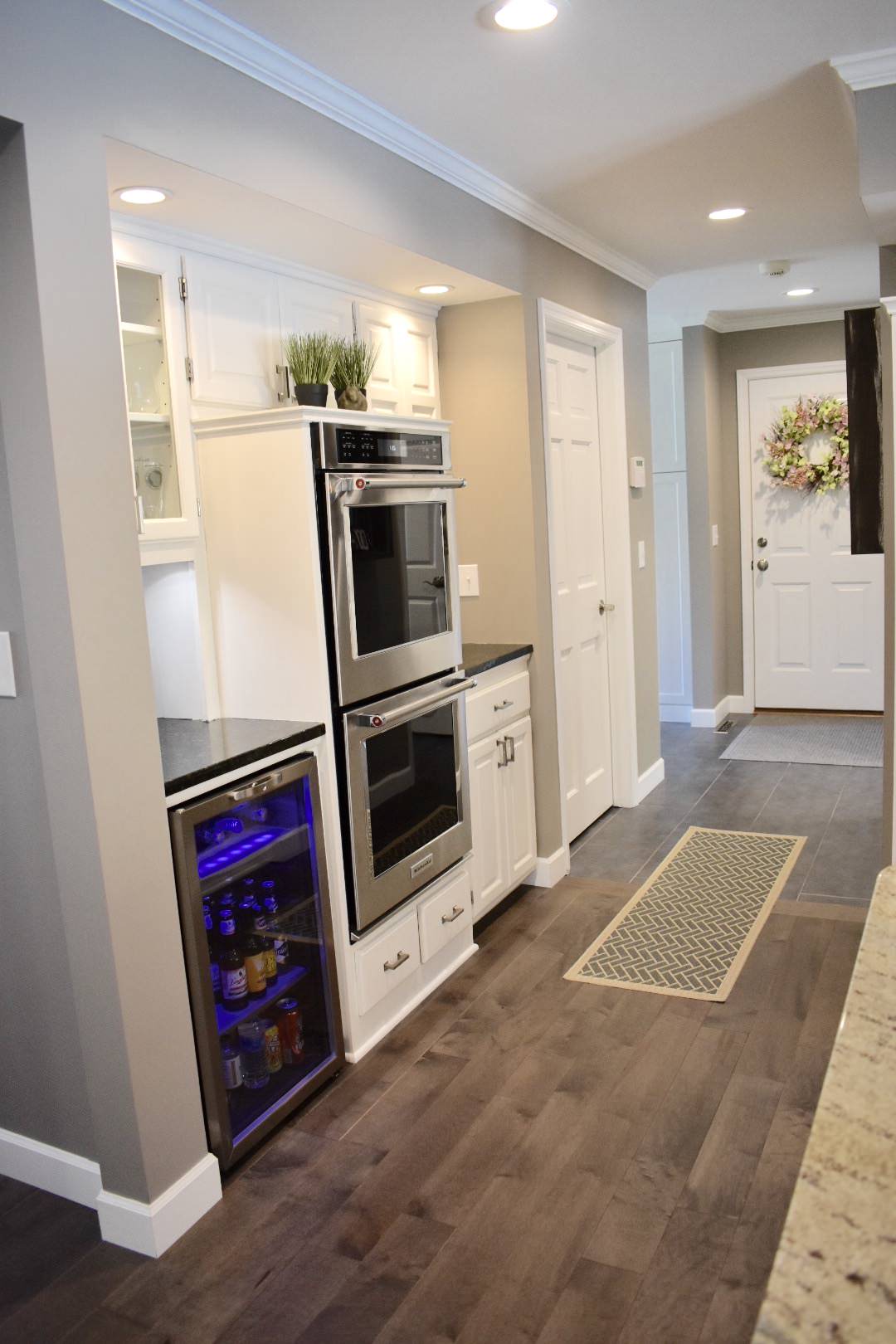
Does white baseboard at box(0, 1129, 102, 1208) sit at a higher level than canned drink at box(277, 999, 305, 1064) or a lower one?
lower

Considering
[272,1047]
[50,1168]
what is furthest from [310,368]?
[50,1168]

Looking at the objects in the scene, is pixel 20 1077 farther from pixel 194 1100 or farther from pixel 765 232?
pixel 765 232

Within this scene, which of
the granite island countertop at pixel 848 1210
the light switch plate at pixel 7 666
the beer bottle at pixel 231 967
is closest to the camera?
the granite island countertop at pixel 848 1210

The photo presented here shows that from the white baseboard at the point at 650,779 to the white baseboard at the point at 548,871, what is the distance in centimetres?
96

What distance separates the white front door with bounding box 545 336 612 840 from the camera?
13.7 ft

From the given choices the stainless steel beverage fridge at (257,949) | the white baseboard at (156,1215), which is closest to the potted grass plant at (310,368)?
the stainless steel beverage fridge at (257,949)

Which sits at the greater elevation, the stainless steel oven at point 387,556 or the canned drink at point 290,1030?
the stainless steel oven at point 387,556

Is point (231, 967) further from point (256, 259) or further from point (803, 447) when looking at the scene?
point (803, 447)

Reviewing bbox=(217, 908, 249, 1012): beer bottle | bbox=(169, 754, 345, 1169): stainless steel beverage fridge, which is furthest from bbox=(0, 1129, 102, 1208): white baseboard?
bbox=(217, 908, 249, 1012): beer bottle

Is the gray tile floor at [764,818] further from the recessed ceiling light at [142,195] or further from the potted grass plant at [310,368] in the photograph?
the recessed ceiling light at [142,195]

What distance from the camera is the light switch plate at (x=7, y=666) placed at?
2.01 m

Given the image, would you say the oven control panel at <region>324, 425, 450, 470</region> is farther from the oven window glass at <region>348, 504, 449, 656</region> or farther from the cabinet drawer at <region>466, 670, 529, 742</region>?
the cabinet drawer at <region>466, 670, 529, 742</region>

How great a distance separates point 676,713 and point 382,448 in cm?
421

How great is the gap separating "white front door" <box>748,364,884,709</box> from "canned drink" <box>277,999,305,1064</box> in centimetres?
487
